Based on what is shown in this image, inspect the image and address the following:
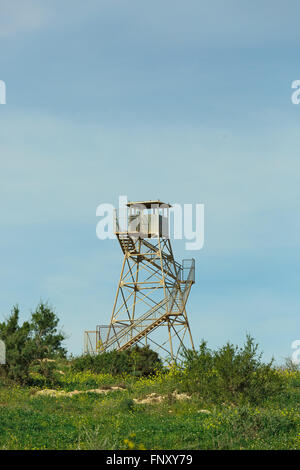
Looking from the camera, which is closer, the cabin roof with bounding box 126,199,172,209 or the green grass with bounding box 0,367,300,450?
the green grass with bounding box 0,367,300,450

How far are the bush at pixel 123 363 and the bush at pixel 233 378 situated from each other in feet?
34.7

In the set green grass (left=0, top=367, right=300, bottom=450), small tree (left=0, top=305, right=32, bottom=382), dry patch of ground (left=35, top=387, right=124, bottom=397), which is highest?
small tree (left=0, top=305, right=32, bottom=382)

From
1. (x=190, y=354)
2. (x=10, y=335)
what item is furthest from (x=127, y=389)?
(x=10, y=335)

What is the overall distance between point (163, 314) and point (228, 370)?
61.7 ft

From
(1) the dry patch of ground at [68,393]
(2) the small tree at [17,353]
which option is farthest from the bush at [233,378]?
(2) the small tree at [17,353]

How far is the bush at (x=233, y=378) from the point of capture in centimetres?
2277

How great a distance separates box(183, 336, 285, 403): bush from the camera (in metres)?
22.8

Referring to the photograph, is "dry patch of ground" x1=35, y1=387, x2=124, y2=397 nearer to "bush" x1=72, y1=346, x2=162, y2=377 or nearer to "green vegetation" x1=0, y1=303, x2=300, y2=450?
"green vegetation" x1=0, y1=303, x2=300, y2=450

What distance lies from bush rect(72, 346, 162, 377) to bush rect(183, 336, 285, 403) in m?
10.6

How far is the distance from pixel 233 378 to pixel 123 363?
542 inches

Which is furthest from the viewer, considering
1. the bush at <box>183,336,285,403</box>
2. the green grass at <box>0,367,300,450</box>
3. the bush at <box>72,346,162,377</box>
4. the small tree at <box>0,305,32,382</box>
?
the bush at <box>72,346,162,377</box>

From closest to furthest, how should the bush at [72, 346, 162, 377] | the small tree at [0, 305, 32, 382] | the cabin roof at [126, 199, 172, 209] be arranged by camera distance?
the small tree at [0, 305, 32, 382] → the bush at [72, 346, 162, 377] → the cabin roof at [126, 199, 172, 209]

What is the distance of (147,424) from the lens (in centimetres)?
1700

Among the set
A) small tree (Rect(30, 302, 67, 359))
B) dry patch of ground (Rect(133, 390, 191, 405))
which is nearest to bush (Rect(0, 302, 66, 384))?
small tree (Rect(30, 302, 67, 359))
